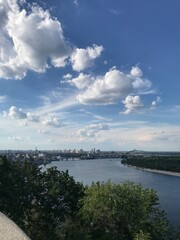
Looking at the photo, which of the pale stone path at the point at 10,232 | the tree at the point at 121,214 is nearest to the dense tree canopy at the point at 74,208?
the tree at the point at 121,214

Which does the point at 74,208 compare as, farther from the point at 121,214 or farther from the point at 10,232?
the point at 10,232

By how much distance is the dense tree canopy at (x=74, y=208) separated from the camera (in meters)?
34.1

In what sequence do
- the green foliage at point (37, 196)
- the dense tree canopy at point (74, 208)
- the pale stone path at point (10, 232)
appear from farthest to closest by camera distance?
the green foliage at point (37, 196) < the dense tree canopy at point (74, 208) < the pale stone path at point (10, 232)

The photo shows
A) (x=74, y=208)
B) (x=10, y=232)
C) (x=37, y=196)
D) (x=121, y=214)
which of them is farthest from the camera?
(x=74, y=208)

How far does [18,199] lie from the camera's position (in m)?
41.3

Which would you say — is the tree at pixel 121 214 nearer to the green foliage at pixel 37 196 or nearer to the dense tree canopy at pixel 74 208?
the dense tree canopy at pixel 74 208

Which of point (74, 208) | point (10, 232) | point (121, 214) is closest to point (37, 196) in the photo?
point (74, 208)

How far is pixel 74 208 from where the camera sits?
139 feet

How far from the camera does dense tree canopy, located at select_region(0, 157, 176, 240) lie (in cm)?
3412

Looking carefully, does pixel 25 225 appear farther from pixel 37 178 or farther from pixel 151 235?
pixel 151 235

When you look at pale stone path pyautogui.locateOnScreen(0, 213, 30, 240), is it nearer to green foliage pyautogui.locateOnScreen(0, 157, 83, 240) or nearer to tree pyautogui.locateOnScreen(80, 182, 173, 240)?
tree pyautogui.locateOnScreen(80, 182, 173, 240)

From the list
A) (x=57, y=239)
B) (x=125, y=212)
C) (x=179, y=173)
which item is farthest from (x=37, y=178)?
(x=179, y=173)

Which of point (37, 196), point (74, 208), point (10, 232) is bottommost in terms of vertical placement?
point (74, 208)

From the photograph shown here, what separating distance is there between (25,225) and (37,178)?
22.6ft
